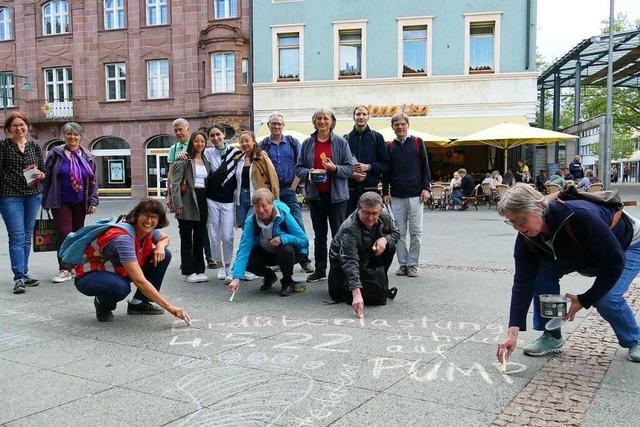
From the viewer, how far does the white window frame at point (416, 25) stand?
2197 centimetres

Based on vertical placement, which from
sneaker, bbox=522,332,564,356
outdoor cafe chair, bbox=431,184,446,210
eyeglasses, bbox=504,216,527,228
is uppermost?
eyeglasses, bbox=504,216,527,228

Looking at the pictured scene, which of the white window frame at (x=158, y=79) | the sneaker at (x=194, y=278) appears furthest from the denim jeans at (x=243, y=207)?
the white window frame at (x=158, y=79)

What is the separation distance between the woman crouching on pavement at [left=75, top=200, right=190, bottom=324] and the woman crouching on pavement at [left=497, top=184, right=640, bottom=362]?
2.38m

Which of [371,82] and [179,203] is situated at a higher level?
[371,82]

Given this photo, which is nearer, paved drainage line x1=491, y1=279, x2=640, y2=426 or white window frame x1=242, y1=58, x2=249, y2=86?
paved drainage line x1=491, y1=279, x2=640, y2=426

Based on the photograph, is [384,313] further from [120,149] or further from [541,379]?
[120,149]

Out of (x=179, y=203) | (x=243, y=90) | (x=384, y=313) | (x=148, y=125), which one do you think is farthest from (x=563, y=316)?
(x=148, y=125)

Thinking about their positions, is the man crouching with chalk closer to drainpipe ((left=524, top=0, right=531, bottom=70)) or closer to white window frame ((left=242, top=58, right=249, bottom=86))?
drainpipe ((left=524, top=0, right=531, bottom=70))

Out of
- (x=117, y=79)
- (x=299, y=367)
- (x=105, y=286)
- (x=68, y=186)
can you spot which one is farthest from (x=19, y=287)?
(x=117, y=79)

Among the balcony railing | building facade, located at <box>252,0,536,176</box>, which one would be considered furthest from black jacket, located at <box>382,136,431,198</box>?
the balcony railing

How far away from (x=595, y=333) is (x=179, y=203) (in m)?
4.06

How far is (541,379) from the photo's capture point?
132 inches

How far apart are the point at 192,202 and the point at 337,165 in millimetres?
1575

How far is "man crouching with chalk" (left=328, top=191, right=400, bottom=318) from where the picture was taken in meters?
4.87
